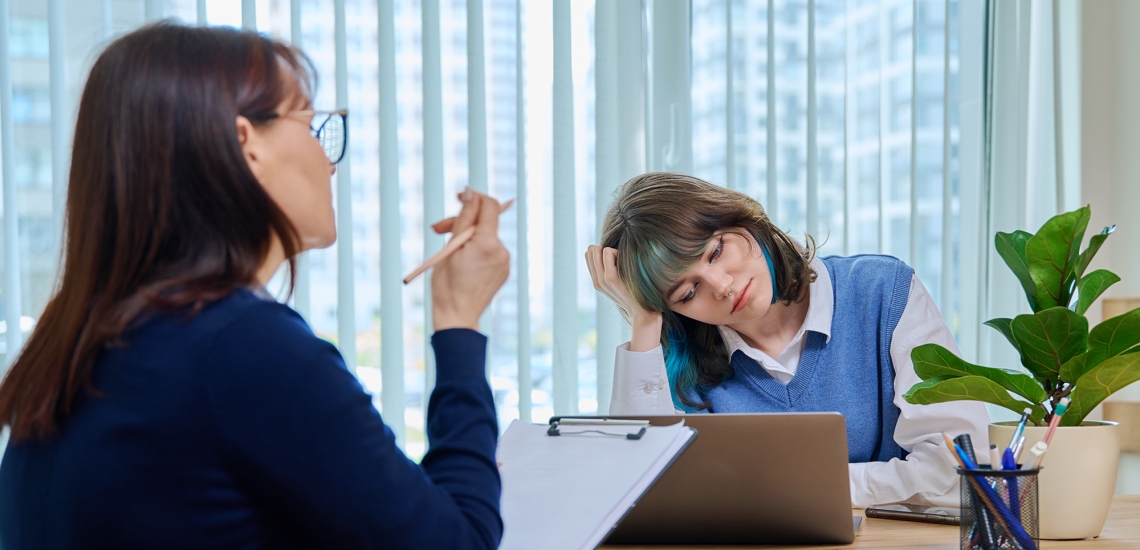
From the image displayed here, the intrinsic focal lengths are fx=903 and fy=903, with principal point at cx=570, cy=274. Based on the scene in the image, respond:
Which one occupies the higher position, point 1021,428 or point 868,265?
point 868,265

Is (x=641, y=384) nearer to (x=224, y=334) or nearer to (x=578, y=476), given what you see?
(x=578, y=476)

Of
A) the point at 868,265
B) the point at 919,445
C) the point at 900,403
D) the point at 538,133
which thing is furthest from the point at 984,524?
the point at 538,133

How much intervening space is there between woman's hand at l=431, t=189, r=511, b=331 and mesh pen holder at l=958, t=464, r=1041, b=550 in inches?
20.1

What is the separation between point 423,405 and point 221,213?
1542 mm

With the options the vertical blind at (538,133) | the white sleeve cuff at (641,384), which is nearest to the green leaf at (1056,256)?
the white sleeve cuff at (641,384)

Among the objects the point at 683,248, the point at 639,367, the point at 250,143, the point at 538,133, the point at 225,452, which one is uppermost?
the point at 538,133

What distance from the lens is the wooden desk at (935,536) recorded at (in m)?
1.01

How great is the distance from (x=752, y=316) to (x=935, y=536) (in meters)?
0.65

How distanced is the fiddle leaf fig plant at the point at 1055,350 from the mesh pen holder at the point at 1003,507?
12 centimetres

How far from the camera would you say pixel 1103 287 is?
41.6 inches

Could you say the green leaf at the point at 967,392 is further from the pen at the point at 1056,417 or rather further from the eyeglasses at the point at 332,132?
the eyeglasses at the point at 332,132

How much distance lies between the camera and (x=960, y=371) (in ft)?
3.44

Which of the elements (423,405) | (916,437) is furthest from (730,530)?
(423,405)

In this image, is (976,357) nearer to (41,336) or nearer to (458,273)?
(458,273)
